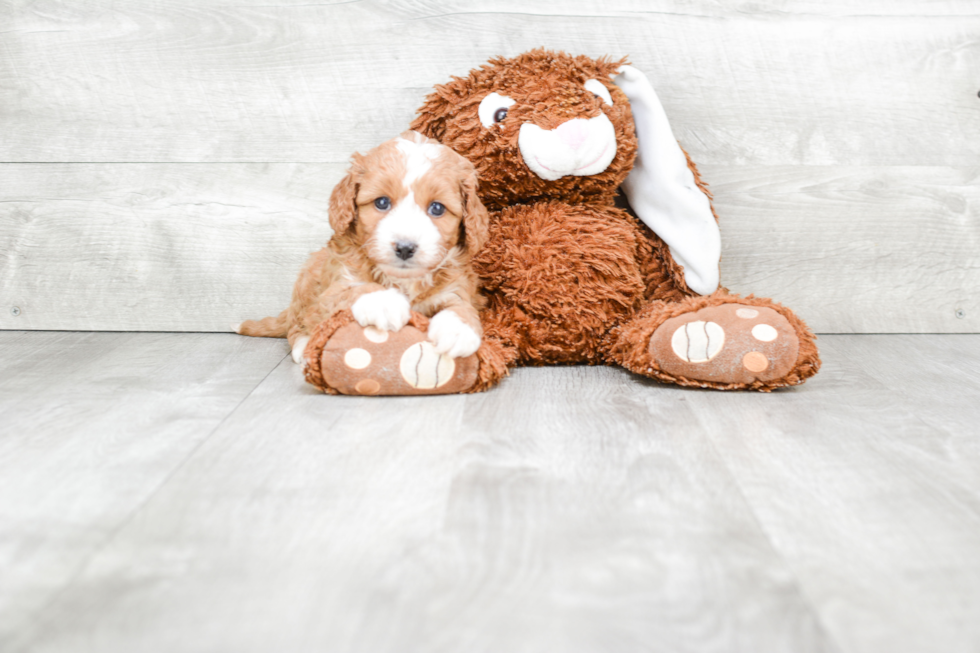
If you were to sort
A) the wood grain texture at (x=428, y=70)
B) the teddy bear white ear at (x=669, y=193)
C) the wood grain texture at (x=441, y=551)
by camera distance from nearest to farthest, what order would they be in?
the wood grain texture at (x=441, y=551), the teddy bear white ear at (x=669, y=193), the wood grain texture at (x=428, y=70)

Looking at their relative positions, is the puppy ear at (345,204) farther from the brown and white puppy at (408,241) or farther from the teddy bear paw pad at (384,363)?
the teddy bear paw pad at (384,363)

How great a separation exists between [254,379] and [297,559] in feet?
2.31

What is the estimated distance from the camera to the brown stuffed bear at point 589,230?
4.28 ft

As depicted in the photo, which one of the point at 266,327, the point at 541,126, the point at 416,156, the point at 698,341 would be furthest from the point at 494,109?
the point at 266,327

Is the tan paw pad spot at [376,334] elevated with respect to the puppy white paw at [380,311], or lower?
lower

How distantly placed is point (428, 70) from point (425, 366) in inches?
30.5

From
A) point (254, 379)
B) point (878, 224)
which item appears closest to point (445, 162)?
point (254, 379)

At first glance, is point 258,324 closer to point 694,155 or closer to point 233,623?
point 694,155

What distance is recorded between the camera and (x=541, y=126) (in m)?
1.37

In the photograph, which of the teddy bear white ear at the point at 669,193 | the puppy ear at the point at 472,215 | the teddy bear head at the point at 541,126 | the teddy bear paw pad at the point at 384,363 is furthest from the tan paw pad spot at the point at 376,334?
the teddy bear white ear at the point at 669,193

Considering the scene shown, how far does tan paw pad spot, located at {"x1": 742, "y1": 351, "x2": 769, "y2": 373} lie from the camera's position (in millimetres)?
1258

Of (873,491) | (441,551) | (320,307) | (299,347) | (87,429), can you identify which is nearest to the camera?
(441,551)

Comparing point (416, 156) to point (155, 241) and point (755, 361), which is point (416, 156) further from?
point (155, 241)

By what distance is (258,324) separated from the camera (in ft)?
5.70
